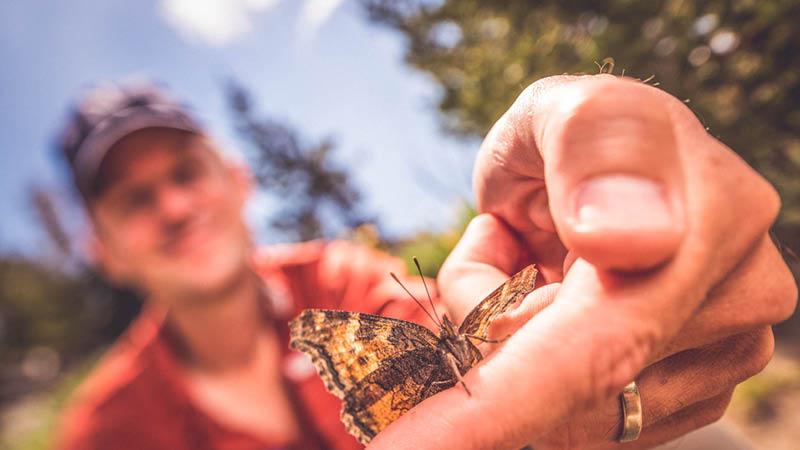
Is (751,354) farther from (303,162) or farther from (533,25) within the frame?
(303,162)

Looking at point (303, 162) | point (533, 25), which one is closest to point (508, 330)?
point (533, 25)

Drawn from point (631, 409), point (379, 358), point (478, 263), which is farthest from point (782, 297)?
point (379, 358)

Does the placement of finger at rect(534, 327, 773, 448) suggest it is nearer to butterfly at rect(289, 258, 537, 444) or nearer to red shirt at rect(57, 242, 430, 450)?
butterfly at rect(289, 258, 537, 444)

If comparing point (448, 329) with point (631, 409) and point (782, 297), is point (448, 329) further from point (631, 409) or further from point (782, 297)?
point (782, 297)

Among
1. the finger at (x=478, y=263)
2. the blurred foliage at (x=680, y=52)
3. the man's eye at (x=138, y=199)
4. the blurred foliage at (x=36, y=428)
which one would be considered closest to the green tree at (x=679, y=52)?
the blurred foliage at (x=680, y=52)

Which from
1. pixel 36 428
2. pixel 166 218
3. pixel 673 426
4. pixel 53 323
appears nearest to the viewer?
pixel 673 426
